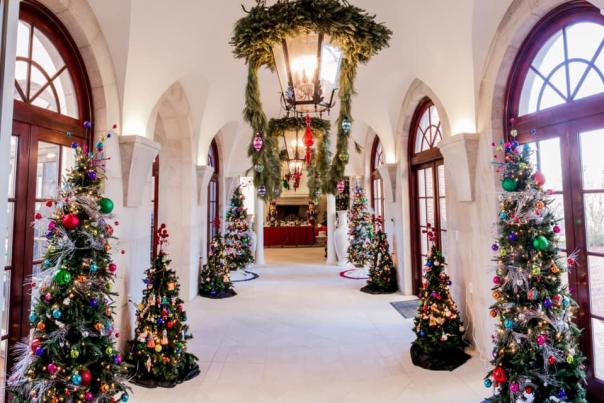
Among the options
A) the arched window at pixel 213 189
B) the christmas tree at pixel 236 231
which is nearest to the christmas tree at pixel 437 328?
the arched window at pixel 213 189

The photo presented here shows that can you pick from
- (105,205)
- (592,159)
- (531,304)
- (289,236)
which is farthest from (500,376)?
(289,236)

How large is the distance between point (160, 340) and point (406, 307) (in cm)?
368

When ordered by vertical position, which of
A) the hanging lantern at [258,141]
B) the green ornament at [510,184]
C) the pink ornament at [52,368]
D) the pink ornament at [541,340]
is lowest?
the pink ornament at [52,368]

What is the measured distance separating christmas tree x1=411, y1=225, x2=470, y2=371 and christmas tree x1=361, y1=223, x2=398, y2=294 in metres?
2.48

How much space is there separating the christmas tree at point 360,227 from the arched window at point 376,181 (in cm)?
30

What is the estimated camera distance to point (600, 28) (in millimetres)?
2369

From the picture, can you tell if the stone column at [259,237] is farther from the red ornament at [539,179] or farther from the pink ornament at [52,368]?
the red ornament at [539,179]

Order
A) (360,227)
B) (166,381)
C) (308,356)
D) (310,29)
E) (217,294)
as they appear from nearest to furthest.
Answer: (310,29) → (166,381) → (308,356) → (217,294) → (360,227)

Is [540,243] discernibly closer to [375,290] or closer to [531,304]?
[531,304]

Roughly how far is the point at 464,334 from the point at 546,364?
1626mm

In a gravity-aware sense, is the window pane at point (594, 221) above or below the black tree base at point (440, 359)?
above

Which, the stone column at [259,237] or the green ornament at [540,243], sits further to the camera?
the stone column at [259,237]

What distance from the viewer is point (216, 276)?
5.89 metres

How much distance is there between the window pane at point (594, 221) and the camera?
2369mm
